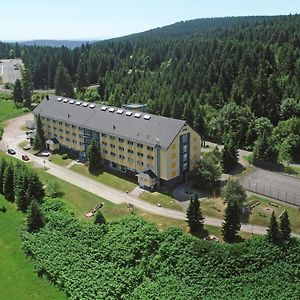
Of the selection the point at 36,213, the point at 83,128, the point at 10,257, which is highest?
the point at 83,128

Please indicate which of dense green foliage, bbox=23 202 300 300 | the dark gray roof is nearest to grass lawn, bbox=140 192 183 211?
the dark gray roof

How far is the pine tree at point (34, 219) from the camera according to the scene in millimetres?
61731

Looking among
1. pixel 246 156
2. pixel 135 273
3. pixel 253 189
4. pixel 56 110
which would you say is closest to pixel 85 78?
pixel 56 110

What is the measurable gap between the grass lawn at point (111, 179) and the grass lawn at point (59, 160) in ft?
14.6

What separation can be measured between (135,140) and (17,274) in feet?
103

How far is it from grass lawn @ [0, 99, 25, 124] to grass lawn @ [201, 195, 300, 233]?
78.8 meters

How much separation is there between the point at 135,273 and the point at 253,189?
2955 cm

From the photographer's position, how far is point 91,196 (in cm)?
7219

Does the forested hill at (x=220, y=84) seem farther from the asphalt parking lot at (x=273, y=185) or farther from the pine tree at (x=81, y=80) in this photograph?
the asphalt parking lot at (x=273, y=185)

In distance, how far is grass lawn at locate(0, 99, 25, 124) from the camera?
419 feet

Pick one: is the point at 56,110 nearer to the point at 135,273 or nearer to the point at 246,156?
the point at 246,156

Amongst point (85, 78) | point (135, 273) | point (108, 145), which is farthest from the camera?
point (85, 78)

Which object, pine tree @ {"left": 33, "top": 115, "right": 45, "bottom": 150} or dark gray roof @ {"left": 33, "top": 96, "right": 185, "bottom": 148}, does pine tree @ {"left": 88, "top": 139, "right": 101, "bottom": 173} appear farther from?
pine tree @ {"left": 33, "top": 115, "right": 45, "bottom": 150}

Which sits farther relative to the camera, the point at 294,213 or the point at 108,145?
the point at 108,145
